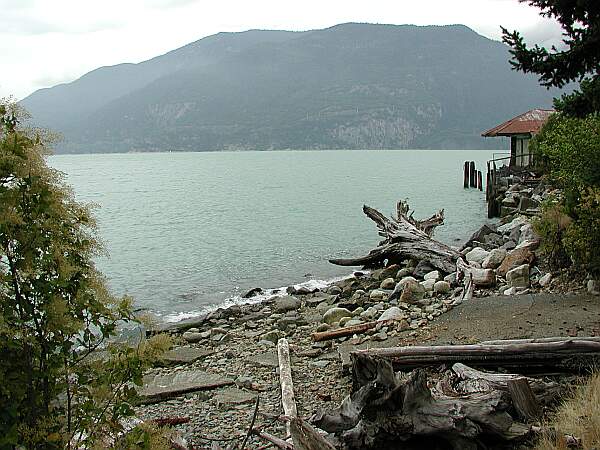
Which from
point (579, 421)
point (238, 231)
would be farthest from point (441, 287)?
point (238, 231)

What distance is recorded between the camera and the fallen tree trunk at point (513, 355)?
662cm

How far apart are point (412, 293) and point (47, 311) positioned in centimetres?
1056

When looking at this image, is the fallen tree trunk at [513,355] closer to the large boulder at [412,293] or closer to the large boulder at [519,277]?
the large boulder at [519,277]

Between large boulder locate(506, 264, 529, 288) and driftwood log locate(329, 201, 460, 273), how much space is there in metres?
3.62

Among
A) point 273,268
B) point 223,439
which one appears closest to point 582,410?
point 223,439

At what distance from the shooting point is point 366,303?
562 inches

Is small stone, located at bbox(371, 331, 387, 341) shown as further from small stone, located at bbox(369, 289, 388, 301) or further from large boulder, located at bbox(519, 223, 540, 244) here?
large boulder, located at bbox(519, 223, 540, 244)

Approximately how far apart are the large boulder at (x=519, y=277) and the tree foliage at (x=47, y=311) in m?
9.19

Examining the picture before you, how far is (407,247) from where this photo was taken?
17.6 meters

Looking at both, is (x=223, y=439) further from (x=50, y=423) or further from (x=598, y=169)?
(x=598, y=169)

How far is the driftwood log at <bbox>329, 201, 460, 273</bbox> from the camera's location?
640 inches

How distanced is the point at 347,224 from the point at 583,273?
23.7 metres

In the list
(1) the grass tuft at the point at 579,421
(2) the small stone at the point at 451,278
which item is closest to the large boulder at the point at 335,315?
(2) the small stone at the point at 451,278

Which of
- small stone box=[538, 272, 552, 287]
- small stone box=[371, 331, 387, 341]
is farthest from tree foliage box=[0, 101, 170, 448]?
small stone box=[538, 272, 552, 287]
